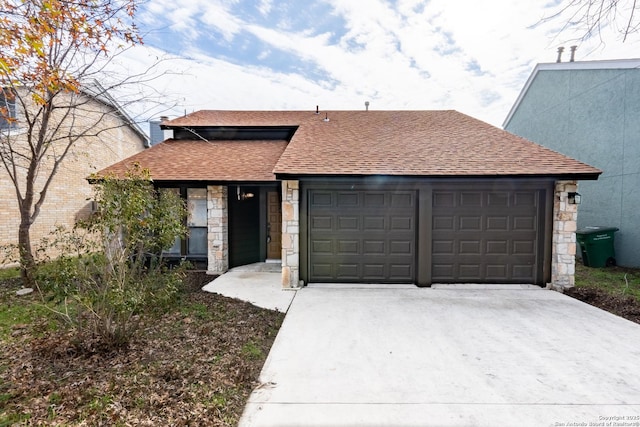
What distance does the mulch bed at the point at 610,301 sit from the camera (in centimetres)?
527

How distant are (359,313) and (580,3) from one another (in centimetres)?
587

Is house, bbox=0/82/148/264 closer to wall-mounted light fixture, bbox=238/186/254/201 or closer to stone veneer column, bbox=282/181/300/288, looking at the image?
wall-mounted light fixture, bbox=238/186/254/201

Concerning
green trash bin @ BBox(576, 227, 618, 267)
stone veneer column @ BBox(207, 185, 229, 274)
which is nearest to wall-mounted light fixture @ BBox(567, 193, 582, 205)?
green trash bin @ BBox(576, 227, 618, 267)

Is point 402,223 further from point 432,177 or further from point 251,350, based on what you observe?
point 251,350

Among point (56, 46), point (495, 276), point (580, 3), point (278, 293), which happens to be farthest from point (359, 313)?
point (56, 46)

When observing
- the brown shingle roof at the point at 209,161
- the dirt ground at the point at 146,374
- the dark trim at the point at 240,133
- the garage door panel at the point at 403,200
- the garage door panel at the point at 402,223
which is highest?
the dark trim at the point at 240,133

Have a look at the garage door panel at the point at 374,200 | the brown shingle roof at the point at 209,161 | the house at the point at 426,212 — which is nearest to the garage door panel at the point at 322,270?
the house at the point at 426,212

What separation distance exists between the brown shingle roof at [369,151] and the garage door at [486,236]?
0.79 metres

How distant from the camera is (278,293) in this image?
6.46 metres

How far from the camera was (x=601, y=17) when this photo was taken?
412 centimetres

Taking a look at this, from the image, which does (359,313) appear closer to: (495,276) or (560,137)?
(495,276)

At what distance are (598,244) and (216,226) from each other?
466 inches

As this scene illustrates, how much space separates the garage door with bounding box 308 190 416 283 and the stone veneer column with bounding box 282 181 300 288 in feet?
1.29

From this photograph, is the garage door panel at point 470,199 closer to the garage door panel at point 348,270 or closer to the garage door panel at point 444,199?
the garage door panel at point 444,199
